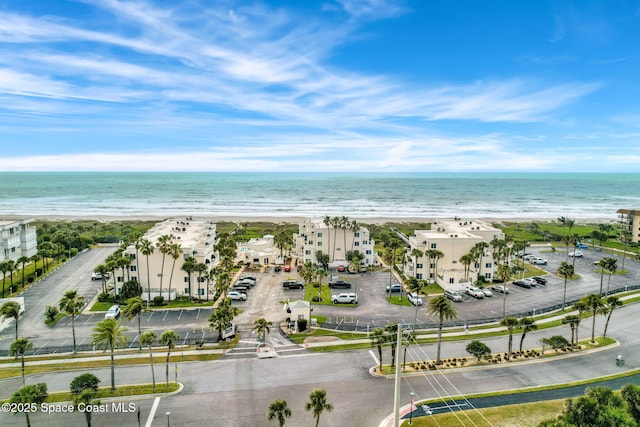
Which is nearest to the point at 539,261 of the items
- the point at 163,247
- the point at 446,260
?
the point at 446,260

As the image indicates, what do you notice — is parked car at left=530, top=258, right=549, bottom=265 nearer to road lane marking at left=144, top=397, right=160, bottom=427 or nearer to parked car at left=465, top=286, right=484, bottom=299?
parked car at left=465, top=286, right=484, bottom=299

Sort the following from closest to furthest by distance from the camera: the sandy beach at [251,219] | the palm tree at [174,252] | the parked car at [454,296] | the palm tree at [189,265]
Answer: the palm tree at [189,265] → the palm tree at [174,252] → the parked car at [454,296] → the sandy beach at [251,219]

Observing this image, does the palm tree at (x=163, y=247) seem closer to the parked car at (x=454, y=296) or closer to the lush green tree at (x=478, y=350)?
the lush green tree at (x=478, y=350)

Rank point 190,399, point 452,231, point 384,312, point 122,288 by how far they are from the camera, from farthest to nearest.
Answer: point 452,231 → point 122,288 → point 384,312 → point 190,399

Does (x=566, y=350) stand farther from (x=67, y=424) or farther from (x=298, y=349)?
(x=67, y=424)

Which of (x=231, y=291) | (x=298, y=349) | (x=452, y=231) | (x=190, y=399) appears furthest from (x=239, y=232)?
(x=190, y=399)

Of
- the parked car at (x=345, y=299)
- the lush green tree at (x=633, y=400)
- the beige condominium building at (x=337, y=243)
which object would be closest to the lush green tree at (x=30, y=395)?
the lush green tree at (x=633, y=400)
